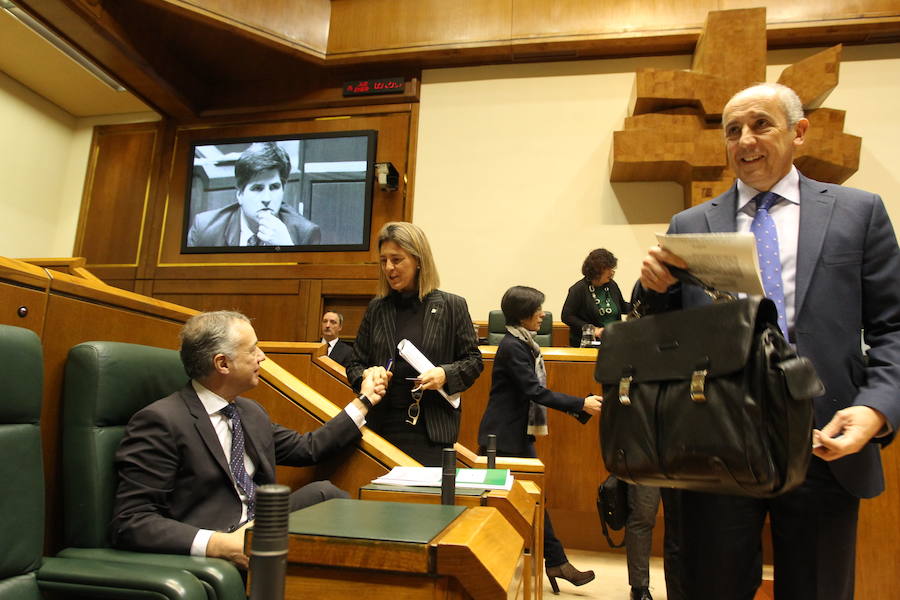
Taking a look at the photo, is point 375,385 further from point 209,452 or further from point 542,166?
point 542,166

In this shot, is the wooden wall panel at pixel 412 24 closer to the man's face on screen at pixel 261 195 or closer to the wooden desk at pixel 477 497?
the man's face on screen at pixel 261 195

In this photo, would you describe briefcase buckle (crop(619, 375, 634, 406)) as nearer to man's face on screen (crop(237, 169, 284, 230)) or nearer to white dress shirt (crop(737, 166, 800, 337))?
white dress shirt (crop(737, 166, 800, 337))

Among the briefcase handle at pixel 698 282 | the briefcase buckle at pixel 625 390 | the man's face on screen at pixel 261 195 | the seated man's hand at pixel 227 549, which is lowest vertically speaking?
the seated man's hand at pixel 227 549

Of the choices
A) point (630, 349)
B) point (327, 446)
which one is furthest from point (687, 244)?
point (327, 446)

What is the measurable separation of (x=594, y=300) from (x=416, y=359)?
2.74 meters

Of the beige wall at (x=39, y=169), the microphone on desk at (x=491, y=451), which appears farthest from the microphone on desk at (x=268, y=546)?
the beige wall at (x=39, y=169)

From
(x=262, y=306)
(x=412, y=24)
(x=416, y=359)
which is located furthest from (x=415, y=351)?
(x=412, y=24)

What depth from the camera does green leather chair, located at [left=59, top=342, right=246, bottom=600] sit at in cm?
129

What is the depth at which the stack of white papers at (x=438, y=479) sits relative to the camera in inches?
54.9

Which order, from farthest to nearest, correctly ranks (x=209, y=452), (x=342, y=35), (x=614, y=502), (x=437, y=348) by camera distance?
(x=342, y=35) → (x=437, y=348) → (x=209, y=452) → (x=614, y=502)

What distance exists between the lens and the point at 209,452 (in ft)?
4.82

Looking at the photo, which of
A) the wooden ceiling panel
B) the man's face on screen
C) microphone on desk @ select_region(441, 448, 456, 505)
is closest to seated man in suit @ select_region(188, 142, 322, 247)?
the man's face on screen

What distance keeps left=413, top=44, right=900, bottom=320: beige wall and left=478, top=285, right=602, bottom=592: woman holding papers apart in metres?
2.61

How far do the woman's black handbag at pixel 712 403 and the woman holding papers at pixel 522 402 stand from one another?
1.59 metres
